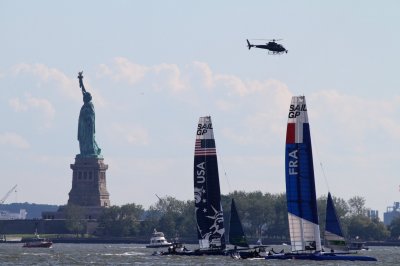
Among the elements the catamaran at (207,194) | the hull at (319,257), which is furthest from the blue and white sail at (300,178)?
the catamaran at (207,194)

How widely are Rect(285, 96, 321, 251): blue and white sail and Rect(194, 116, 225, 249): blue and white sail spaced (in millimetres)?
15857

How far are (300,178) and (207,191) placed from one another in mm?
17610

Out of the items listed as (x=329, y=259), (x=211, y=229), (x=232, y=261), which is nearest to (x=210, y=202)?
(x=211, y=229)

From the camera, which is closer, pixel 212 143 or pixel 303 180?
pixel 303 180

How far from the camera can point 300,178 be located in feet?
410

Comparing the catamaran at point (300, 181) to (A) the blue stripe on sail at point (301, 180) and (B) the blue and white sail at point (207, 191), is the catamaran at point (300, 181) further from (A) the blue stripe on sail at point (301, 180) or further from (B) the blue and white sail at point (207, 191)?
(B) the blue and white sail at point (207, 191)

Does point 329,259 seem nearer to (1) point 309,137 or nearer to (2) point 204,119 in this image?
(1) point 309,137

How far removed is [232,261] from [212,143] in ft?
49.4

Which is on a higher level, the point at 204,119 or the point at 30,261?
the point at 204,119

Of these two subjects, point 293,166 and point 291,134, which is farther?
point 291,134

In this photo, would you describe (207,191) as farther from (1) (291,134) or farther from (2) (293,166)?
(1) (291,134)

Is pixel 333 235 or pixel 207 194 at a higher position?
pixel 207 194

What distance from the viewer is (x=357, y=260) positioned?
127250 millimetres

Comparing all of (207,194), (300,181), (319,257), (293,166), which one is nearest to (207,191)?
(207,194)
